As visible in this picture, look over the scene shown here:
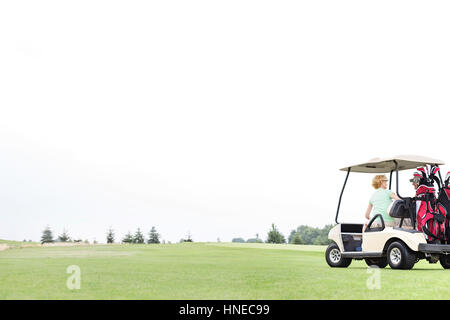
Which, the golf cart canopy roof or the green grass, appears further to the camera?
the golf cart canopy roof

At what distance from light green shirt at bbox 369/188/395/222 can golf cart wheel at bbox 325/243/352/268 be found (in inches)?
56.5

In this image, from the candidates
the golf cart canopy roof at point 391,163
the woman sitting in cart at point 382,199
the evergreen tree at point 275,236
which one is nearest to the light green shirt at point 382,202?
the woman sitting in cart at point 382,199

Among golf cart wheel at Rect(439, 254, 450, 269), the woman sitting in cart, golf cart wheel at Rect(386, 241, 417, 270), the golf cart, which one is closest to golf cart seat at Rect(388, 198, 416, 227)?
the golf cart

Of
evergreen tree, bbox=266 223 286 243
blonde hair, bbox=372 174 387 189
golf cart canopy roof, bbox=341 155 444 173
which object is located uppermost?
golf cart canopy roof, bbox=341 155 444 173

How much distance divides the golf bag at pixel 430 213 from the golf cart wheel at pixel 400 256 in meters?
0.80

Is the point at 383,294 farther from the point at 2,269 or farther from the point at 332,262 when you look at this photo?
the point at 2,269

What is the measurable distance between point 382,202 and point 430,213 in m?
1.04

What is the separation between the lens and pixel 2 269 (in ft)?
38.4

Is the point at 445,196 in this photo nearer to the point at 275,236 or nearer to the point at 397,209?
the point at 397,209

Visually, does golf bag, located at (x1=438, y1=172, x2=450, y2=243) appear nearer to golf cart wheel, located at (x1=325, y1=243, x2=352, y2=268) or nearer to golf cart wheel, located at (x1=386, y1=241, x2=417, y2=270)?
golf cart wheel, located at (x1=386, y1=241, x2=417, y2=270)

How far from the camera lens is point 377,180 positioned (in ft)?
42.0

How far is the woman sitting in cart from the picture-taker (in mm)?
12547
